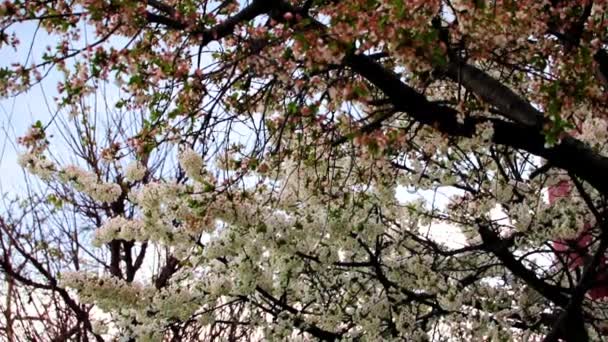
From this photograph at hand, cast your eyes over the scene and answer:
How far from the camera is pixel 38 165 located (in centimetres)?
664

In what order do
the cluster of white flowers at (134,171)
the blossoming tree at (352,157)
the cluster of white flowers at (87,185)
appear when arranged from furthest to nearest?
the cluster of white flowers at (87,185)
the cluster of white flowers at (134,171)
the blossoming tree at (352,157)

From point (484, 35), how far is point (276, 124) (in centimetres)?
262

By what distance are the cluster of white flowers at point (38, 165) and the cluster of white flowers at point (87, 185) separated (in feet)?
0.36

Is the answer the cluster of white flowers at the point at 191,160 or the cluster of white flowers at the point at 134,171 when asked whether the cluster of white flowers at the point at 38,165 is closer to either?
the cluster of white flowers at the point at 134,171

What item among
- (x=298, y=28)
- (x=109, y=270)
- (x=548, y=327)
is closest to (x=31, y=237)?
(x=109, y=270)

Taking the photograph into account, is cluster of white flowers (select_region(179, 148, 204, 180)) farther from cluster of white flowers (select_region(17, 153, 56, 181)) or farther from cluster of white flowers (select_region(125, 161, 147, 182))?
cluster of white flowers (select_region(17, 153, 56, 181))

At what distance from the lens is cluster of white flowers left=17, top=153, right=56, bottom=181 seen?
21.8 feet

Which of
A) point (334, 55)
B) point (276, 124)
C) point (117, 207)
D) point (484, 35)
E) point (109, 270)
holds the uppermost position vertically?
point (117, 207)

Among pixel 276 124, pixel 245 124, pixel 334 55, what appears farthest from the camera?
pixel 276 124

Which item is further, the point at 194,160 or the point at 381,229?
the point at 381,229

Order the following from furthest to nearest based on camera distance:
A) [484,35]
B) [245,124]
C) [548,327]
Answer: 1. [548,327]
2. [245,124]
3. [484,35]

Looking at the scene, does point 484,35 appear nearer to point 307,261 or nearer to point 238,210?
point 238,210

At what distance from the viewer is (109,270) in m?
11.5

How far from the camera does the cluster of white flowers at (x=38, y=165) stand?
6.64 m
